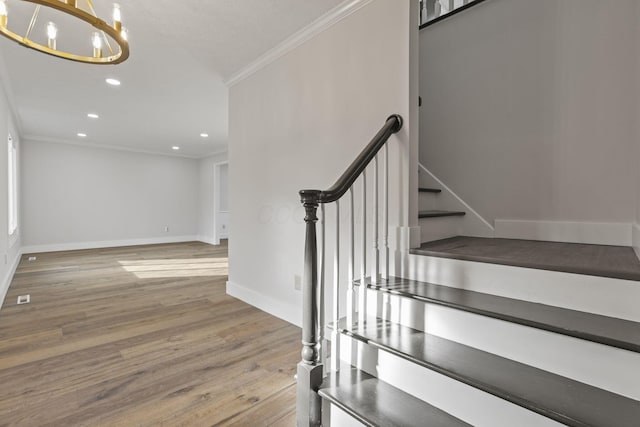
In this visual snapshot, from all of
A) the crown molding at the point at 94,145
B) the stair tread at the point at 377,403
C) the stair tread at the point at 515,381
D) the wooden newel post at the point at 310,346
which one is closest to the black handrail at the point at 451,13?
the wooden newel post at the point at 310,346

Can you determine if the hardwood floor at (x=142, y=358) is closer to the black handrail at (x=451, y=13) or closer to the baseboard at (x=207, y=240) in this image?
the black handrail at (x=451, y=13)

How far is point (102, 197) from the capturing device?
7422 mm

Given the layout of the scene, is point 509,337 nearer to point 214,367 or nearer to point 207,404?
point 207,404

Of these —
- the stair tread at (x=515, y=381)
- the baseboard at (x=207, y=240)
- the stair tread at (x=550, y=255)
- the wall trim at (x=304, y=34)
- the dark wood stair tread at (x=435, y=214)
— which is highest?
the wall trim at (x=304, y=34)

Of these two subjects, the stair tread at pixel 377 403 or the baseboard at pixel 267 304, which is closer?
the stair tread at pixel 377 403

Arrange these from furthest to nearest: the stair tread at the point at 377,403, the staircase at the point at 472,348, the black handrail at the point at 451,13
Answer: the black handrail at the point at 451,13, the stair tread at the point at 377,403, the staircase at the point at 472,348

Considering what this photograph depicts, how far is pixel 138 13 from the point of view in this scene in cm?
227

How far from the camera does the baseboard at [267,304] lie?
276 cm

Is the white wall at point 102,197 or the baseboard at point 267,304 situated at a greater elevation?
the white wall at point 102,197

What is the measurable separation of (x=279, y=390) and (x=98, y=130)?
6320 mm

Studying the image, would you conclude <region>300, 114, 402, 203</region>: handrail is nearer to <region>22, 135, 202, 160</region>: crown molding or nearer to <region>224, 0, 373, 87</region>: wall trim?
<region>224, 0, 373, 87</region>: wall trim

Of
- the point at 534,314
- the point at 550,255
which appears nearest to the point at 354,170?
the point at 534,314

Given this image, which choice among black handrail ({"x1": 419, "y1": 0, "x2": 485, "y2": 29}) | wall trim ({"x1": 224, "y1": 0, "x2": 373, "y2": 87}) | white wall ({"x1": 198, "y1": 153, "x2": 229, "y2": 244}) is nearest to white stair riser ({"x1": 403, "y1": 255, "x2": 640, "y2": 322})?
wall trim ({"x1": 224, "y1": 0, "x2": 373, "y2": 87})

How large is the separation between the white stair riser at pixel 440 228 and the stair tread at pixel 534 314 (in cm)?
52
